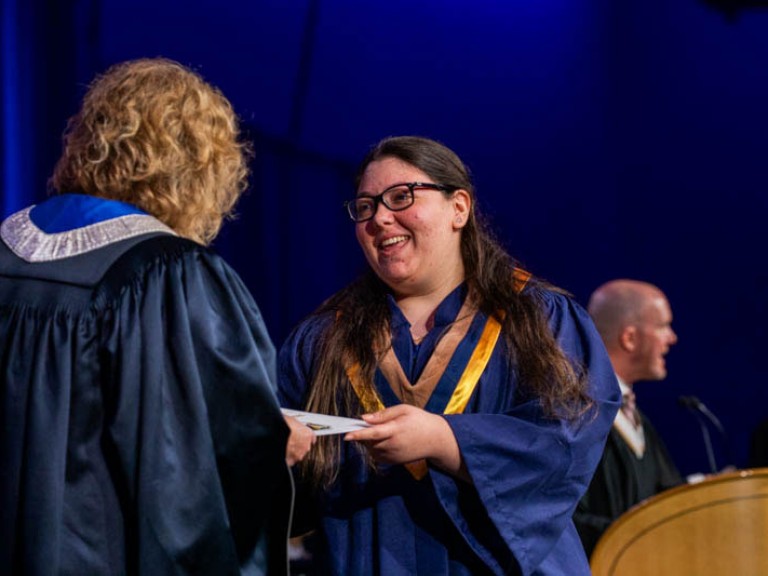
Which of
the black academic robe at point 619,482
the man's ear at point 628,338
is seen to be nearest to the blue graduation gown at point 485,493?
the black academic robe at point 619,482

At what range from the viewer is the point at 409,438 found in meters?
2.04

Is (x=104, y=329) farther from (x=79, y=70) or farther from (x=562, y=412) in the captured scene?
(x=79, y=70)

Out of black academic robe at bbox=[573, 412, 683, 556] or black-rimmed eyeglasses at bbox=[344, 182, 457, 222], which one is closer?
black-rimmed eyeglasses at bbox=[344, 182, 457, 222]

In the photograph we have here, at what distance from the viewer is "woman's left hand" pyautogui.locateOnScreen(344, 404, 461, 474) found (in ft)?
6.64

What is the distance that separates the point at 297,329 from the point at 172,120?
73 centimetres

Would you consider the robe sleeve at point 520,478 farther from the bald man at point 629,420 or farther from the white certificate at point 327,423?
the bald man at point 629,420

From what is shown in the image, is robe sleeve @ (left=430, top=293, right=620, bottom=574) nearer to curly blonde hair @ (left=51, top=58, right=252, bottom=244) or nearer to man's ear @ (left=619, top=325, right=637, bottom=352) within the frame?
curly blonde hair @ (left=51, top=58, right=252, bottom=244)

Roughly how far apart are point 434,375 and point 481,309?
0.65ft

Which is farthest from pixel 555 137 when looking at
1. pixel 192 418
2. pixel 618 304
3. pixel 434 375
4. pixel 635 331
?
pixel 192 418

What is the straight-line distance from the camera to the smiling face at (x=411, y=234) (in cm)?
235

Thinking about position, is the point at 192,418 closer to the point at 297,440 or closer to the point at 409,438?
the point at 297,440

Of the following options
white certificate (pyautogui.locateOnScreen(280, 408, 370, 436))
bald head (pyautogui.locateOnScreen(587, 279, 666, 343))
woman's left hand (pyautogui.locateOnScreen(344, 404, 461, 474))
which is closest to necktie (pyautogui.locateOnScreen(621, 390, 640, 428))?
bald head (pyautogui.locateOnScreen(587, 279, 666, 343))

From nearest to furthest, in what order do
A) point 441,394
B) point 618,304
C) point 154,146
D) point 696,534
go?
point 154,146 → point 441,394 → point 696,534 → point 618,304

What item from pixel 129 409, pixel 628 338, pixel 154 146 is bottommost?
pixel 628 338
